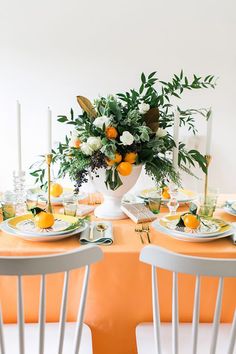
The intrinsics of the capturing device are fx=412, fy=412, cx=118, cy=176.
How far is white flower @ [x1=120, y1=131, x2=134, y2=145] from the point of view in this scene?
160cm

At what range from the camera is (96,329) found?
1.44 metres

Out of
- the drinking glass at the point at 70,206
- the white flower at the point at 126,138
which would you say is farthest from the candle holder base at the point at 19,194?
the white flower at the point at 126,138

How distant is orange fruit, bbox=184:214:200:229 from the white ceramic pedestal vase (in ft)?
1.00

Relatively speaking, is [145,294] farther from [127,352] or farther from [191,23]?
[191,23]

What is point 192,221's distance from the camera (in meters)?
1.55

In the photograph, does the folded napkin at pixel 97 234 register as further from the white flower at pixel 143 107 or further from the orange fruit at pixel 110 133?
the white flower at pixel 143 107

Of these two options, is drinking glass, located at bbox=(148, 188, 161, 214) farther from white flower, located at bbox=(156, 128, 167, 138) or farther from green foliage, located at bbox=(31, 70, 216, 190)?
white flower, located at bbox=(156, 128, 167, 138)

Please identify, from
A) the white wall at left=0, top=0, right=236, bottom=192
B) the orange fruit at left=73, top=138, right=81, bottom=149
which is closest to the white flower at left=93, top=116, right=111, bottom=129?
the orange fruit at left=73, top=138, right=81, bottom=149

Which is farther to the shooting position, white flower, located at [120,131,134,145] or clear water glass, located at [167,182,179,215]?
clear water glass, located at [167,182,179,215]

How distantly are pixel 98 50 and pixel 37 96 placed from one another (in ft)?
2.03

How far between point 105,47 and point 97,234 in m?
2.18

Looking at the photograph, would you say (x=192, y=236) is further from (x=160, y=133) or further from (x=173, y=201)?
(x=160, y=133)

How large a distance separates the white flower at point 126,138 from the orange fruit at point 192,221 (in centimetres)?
36

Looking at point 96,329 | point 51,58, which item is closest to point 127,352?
point 96,329
